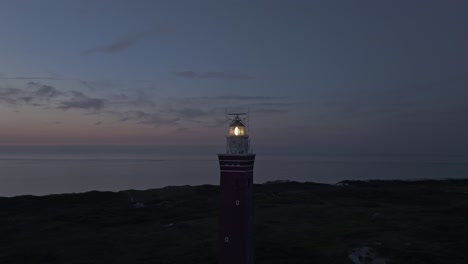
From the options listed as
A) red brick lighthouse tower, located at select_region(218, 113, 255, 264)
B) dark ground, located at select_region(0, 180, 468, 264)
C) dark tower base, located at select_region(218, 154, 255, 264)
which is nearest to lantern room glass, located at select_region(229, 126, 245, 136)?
red brick lighthouse tower, located at select_region(218, 113, 255, 264)

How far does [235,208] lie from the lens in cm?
2052

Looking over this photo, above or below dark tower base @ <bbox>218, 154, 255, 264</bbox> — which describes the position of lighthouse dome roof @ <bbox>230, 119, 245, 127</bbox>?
above

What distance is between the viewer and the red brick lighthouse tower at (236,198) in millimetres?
20469

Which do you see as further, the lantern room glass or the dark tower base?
the lantern room glass

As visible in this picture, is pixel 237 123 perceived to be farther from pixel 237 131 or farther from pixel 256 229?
pixel 256 229

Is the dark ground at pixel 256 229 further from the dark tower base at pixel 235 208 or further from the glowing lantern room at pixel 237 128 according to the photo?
the glowing lantern room at pixel 237 128

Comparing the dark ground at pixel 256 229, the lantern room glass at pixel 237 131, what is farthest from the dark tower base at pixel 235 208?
the dark ground at pixel 256 229

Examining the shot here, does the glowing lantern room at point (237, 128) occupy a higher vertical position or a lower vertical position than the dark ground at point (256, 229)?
higher

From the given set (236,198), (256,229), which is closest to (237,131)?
(236,198)

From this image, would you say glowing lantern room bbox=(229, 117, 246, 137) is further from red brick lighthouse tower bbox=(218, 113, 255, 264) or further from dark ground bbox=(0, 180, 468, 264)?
dark ground bbox=(0, 180, 468, 264)

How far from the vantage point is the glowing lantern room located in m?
21.1

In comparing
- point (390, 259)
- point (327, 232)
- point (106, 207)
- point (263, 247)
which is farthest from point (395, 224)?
point (106, 207)

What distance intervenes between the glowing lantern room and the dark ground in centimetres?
1386

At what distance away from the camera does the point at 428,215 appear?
147 feet
